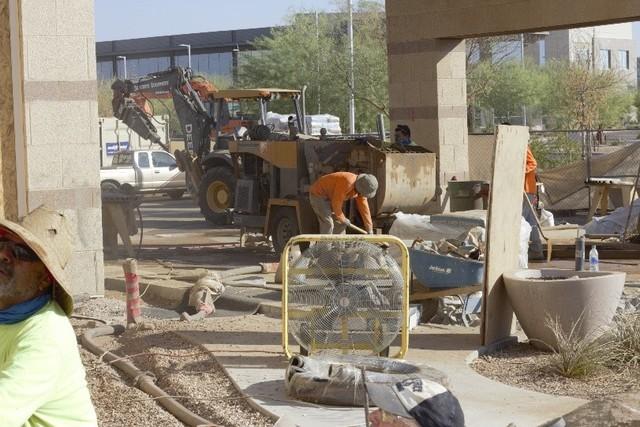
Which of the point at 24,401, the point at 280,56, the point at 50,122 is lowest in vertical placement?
the point at 24,401

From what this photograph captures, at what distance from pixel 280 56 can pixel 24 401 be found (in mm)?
54297

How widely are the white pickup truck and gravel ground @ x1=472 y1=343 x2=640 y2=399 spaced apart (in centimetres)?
2520

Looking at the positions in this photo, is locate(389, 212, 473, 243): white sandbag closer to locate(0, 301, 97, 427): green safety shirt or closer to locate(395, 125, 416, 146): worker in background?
locate(395, 125, 416, 146): worker in background

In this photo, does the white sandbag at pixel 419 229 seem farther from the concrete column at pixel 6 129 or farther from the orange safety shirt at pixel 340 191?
the concrete column at pixel 6 129

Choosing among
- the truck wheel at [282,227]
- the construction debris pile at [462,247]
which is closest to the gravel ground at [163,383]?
the construction debris pile at [462,247]

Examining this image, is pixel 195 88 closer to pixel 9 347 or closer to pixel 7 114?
pixel 7 114

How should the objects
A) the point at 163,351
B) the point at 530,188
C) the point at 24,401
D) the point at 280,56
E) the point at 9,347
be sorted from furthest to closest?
the point at 280,56 < the point at 530,188 < the point at 163,351 < the point at 9,347 < the point at 24,401

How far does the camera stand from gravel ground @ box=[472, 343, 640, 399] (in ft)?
29.4

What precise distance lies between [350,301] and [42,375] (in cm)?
606

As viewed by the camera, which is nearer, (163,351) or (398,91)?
(163,351)

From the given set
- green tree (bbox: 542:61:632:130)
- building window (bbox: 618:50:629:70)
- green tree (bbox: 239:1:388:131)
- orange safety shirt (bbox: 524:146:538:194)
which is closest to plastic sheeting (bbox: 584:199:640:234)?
orange safety shirt (bbox: 524:146:538:194)

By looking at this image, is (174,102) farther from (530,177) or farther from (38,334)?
(38,334)

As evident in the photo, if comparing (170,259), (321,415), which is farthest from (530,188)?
(321,415)

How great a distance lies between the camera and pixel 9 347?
3.72 meters
